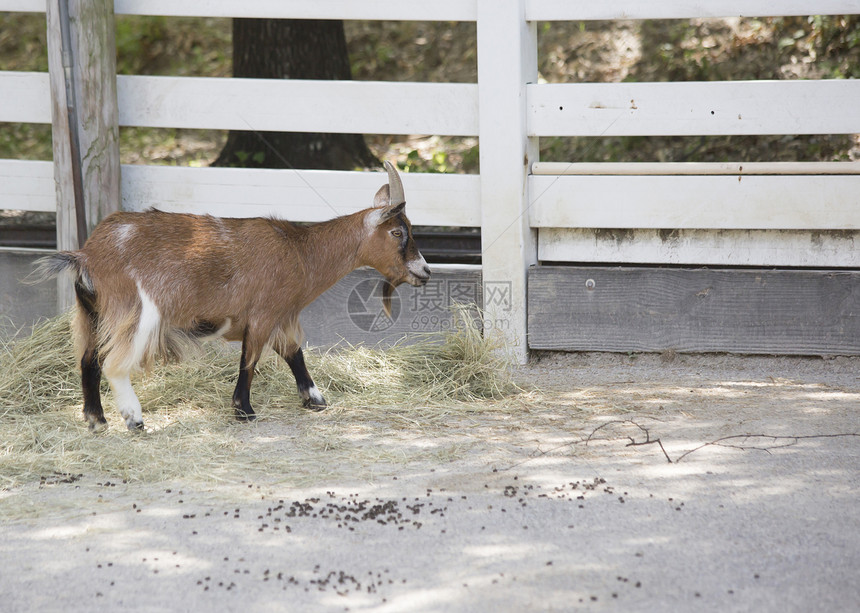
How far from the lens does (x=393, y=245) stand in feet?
→ 15.0

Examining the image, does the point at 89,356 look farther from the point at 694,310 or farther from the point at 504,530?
the point at 694,310

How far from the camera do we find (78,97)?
5.37m

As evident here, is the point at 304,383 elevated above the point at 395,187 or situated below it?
below

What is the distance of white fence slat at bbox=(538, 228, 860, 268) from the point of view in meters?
5.16

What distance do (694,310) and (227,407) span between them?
2553mm

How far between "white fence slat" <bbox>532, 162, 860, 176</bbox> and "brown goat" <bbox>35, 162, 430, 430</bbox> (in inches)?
46.7

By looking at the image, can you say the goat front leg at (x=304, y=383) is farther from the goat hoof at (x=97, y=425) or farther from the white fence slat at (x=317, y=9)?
the white fence slat at (x=317, y=9)

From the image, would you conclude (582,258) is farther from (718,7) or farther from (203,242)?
(203,242)

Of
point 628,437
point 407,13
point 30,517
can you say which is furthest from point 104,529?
point 407,13

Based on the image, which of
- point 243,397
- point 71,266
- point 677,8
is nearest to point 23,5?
point 71,266

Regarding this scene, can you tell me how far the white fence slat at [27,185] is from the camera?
5695 mm

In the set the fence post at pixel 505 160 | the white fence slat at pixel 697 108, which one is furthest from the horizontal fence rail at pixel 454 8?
the white fence slat at pixel 697 108

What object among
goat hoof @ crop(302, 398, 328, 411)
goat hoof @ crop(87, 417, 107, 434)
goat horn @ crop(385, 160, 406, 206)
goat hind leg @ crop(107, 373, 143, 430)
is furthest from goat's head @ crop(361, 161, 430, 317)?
goat hoof @ crop(87, 417, 107, 434)

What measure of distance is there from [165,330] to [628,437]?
2.07m
